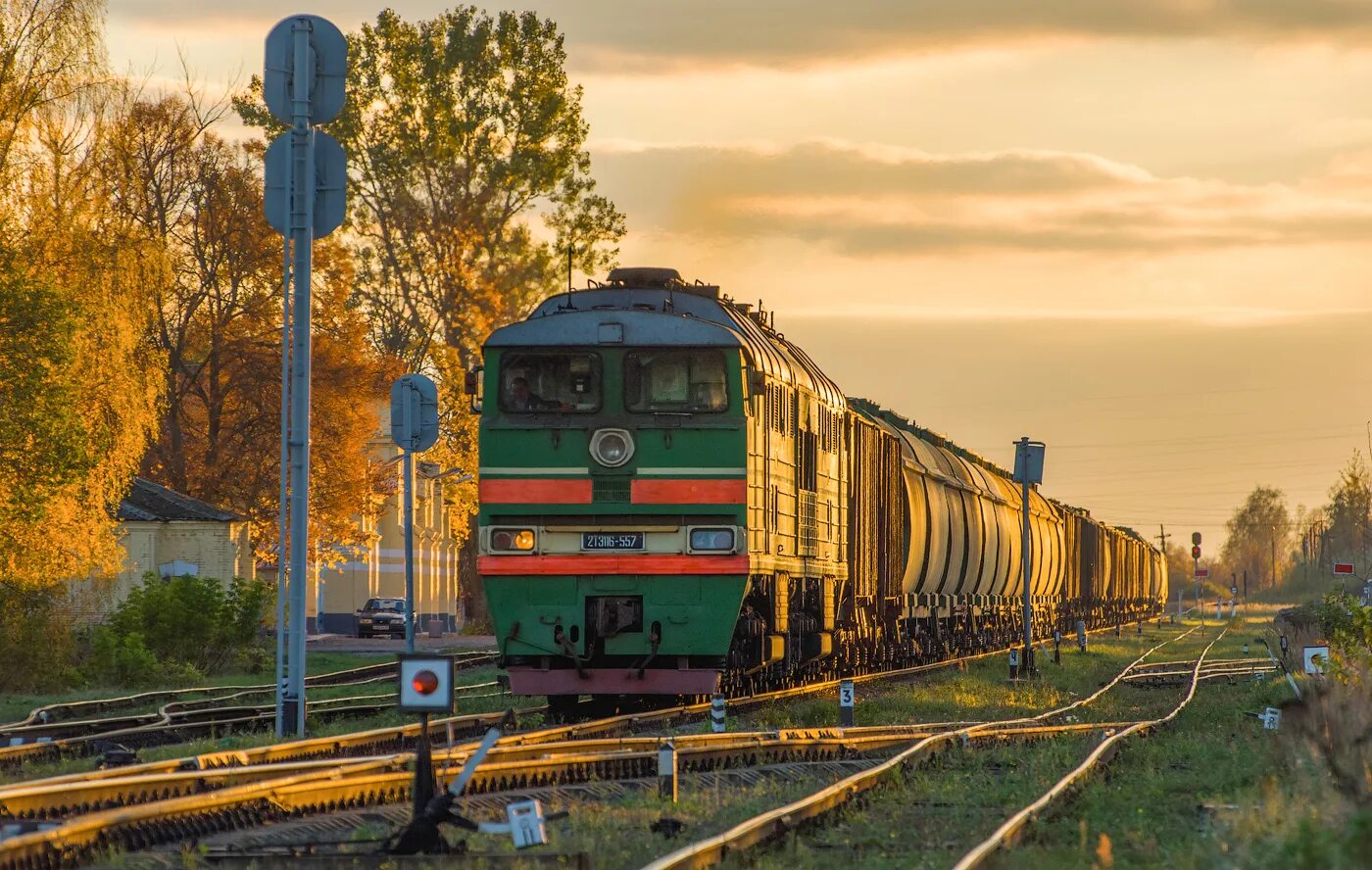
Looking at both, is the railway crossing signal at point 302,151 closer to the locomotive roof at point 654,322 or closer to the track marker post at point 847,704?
the locomotive roof at point 654,322

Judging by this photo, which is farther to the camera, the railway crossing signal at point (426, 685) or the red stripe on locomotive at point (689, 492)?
the red stripe on locomotive at point (689, 492)

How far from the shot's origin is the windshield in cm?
1769

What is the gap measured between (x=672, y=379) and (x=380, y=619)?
44.2 metres

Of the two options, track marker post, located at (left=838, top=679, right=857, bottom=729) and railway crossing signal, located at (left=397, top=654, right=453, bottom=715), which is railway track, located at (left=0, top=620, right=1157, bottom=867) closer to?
railway crossing signal, located at (left=397, top=654, right=453, bottom=715)

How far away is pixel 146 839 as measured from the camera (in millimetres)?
9406

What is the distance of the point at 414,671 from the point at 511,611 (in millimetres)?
7858

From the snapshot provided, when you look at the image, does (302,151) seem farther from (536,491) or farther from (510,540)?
(510,540)

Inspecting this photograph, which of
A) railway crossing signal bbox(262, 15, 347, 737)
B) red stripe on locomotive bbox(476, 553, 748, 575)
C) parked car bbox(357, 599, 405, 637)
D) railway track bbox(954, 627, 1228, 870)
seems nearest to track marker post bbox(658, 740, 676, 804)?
railway track bbox(954, 627, 1228, 870)

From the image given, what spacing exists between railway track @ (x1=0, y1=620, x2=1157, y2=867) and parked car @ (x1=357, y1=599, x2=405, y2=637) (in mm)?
45389

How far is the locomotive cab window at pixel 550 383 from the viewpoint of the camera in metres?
17.8

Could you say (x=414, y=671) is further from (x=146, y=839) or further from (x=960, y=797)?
(x=960, y=797)

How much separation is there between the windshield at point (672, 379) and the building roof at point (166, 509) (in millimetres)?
29260

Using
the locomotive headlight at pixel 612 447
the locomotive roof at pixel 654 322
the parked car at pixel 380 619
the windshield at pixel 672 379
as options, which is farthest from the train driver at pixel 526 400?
the parked car at pixel 380 619

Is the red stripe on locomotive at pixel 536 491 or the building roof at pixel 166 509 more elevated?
the building roof at pixel 166 509
